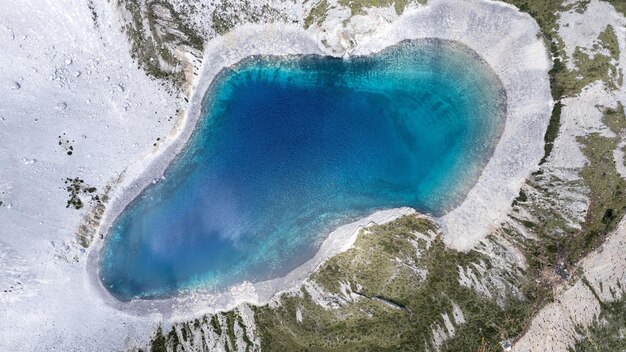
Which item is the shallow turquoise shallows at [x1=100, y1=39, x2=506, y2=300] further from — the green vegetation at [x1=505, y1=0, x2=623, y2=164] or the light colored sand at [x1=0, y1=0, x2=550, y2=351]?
the green vegetation at [x1=505, y1=0, x2=623, y2=164]

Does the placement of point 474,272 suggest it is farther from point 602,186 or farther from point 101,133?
point 101,133

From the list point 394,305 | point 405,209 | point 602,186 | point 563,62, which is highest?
point 563,62

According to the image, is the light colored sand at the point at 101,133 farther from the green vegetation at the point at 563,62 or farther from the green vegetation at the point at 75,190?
the green vegetation at the point at 563,62

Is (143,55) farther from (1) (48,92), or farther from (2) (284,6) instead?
(2) (284,6)

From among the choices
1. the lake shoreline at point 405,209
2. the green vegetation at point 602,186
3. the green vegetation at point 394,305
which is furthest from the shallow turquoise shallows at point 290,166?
the green vegetation at point 602,186

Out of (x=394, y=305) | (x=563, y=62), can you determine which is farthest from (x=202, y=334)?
(x=563, y=62)

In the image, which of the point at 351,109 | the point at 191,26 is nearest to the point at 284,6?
the point at 191,26

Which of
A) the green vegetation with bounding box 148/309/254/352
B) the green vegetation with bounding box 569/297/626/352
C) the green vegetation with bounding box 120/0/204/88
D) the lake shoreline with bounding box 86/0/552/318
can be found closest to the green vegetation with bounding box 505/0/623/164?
the lake shoreline with bounding box 86/0/552/318

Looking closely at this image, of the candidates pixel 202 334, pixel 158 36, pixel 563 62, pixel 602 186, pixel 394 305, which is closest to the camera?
pixel 602 186

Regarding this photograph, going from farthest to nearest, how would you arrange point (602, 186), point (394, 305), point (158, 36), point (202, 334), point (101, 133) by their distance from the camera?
point (202, 334) → point (101, 133) → point (158, 36) → point (394, 305) → point (602, 186)
